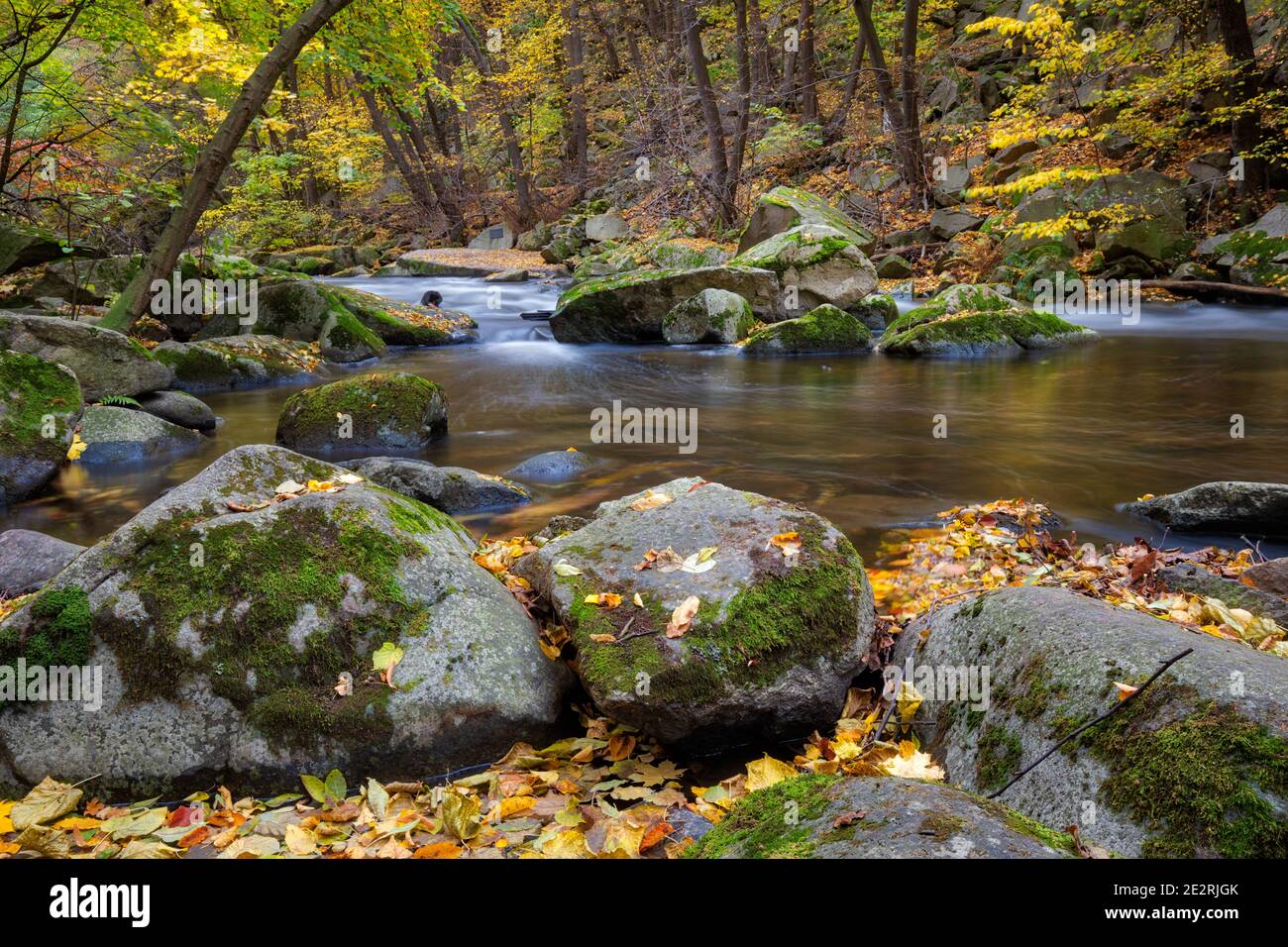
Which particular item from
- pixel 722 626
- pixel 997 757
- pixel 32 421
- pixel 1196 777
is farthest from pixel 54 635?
pixel 32 421

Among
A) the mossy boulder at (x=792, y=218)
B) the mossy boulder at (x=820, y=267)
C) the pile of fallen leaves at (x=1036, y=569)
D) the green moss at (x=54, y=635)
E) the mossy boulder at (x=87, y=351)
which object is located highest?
the mossy boulder at (x=792, y=218)

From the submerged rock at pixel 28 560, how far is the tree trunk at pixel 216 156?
6950 millimetres

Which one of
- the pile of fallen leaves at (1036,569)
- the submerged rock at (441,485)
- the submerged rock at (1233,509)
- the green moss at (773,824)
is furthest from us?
the submerged rock at (441,485)

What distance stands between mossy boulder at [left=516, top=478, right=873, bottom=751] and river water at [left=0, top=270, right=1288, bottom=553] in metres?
2.20

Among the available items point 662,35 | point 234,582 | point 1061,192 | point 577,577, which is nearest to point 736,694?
point 577,577

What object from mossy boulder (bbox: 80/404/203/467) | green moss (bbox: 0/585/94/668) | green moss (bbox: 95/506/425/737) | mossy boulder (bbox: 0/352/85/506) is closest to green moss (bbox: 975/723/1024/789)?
green moss (bbox: 95/506/425/737)

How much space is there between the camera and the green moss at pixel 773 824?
188 centimetres

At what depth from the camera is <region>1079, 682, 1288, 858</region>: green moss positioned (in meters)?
1.91

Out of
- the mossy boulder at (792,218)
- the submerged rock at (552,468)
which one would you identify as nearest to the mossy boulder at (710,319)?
the mossy boulder at (792,218)

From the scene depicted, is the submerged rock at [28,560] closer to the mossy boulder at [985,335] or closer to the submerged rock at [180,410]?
the submerged rock at [180,410]

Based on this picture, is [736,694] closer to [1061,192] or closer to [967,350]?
[967,350]

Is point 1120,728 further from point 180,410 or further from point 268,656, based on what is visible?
point 180,410

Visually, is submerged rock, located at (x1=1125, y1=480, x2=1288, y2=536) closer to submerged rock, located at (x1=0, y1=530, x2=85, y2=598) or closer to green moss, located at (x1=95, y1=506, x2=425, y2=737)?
green moss, located at (x1=95, y1=506, x2=425, y2=737)
